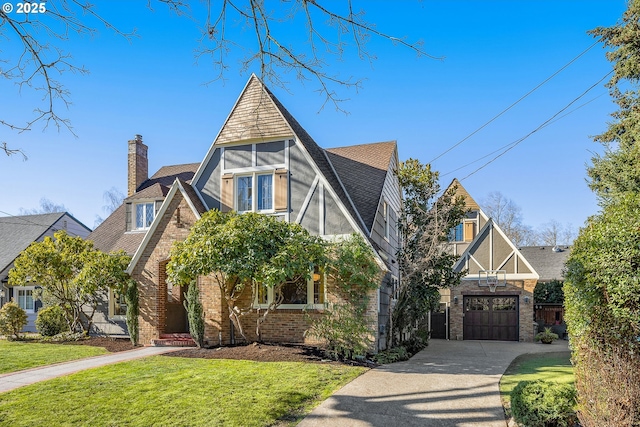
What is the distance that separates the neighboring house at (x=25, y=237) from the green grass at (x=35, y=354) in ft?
22.8

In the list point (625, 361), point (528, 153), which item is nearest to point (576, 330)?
point (625, 361)

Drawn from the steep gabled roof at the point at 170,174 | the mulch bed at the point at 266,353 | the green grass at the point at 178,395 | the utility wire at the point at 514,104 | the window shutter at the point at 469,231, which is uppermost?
the utility wire at the point at 514,104

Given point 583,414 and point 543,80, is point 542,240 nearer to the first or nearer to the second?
point 543,80

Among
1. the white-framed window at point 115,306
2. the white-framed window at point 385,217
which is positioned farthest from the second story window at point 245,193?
the white-framed window at point 115,306

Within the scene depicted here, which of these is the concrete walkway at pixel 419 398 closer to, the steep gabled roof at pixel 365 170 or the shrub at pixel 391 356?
the shrub at pixel 391 356

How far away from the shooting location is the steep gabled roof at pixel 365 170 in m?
14.4

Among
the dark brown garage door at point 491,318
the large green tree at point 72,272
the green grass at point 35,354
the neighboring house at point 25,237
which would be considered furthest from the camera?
the neighboring house at point 25,237

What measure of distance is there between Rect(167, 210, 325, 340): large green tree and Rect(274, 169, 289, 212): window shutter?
1679mm

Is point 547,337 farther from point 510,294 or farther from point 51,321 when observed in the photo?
point 51,321

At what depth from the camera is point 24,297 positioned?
20.4m

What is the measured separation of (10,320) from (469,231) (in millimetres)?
19097

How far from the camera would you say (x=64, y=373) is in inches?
352

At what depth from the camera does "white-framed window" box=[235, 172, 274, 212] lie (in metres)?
13.3

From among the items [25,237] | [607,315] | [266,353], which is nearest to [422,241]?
[266,353]
